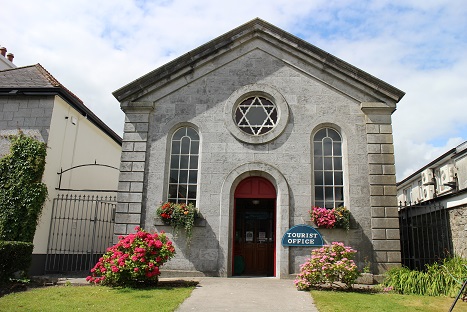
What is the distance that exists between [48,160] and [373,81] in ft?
35.2

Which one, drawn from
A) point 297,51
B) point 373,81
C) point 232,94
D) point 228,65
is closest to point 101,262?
point 232,94

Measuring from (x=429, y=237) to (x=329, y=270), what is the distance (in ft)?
18.0

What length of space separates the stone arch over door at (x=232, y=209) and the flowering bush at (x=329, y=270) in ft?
4.62

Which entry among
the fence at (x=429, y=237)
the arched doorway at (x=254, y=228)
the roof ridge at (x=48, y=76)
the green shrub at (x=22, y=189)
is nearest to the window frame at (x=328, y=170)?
the arched doorway at (x=254, y=228)

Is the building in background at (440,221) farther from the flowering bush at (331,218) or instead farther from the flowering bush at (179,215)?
the flowering bush at (179,215)

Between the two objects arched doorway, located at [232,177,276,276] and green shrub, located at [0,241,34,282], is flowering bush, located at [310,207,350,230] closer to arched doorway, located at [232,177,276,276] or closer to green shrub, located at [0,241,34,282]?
arched doorway, located at [232,177,276,276]

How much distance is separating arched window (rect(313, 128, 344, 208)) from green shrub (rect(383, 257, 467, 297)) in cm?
269

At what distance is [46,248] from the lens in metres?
13.1

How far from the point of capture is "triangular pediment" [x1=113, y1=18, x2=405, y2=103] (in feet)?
40.2

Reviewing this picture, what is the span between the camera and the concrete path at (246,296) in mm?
7795

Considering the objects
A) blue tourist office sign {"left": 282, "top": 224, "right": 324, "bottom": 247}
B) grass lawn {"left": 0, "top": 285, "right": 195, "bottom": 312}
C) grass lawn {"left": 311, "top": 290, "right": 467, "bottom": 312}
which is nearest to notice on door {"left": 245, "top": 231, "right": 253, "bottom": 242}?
blue tourist office sign {"left": 282, "top": 224, "right": 324, "bottom": 247}

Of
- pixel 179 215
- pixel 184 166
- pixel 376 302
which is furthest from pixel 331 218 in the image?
pixel 184 166

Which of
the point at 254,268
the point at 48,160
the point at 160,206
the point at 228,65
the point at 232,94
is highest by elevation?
the point at 228,65

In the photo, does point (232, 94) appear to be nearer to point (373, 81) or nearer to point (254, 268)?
point (373, 81)
